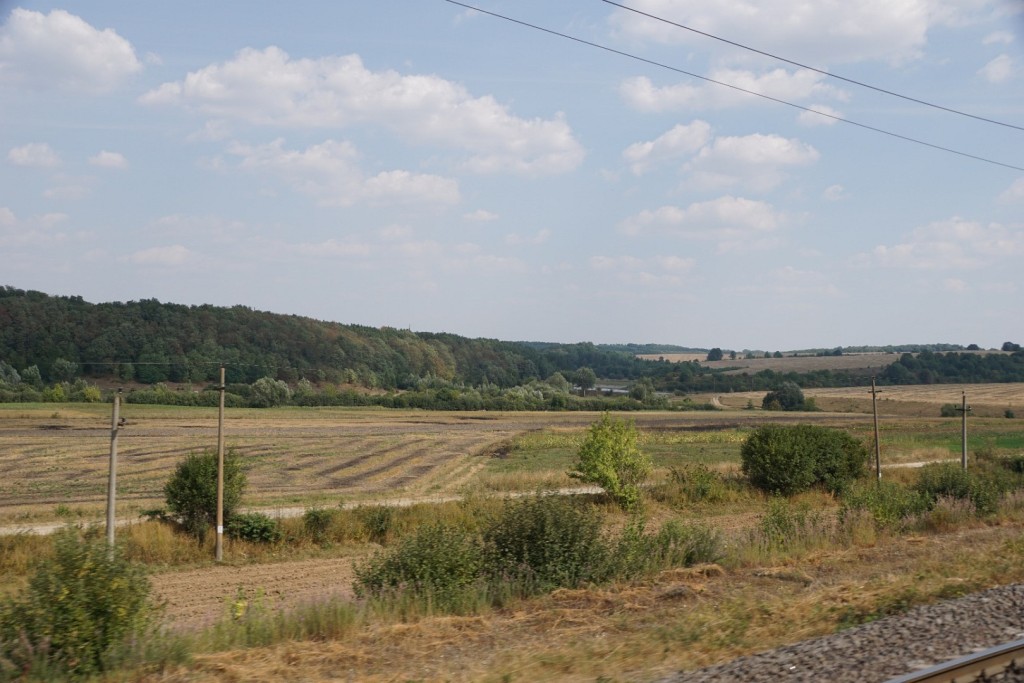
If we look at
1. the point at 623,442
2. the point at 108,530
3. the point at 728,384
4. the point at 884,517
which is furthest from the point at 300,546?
the point at 728,384

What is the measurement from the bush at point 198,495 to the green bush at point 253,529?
286mm

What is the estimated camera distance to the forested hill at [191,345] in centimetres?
7831

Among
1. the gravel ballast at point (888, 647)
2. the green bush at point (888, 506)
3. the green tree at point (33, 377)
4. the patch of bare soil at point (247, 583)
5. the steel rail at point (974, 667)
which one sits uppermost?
the green tree at point (33, 377)

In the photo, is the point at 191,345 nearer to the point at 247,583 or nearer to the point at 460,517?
the point at 460,517

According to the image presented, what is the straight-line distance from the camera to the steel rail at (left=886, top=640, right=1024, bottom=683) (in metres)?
6.95

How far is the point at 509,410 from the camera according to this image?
344 ft

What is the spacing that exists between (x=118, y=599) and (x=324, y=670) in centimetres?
254

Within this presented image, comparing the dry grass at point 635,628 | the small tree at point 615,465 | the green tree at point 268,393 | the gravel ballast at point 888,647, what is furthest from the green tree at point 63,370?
the gravel ballast at point 888,647

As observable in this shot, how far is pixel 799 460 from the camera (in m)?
32.7

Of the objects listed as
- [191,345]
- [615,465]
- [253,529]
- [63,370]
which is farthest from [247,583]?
[63,370]

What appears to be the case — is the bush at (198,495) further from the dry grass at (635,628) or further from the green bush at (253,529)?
the dry grass at (635,628)

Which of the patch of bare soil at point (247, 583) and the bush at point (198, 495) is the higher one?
the bush at point (198, 495)

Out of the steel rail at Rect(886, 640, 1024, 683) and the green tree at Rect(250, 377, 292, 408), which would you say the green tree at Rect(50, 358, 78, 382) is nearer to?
the green tree at Rect(250, 377, 292, 408)

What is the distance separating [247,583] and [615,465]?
47.7 feet
